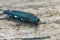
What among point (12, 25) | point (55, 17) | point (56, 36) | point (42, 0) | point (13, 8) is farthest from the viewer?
point (42, 0)

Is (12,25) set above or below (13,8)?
below

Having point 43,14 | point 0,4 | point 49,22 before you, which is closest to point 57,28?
point 49,22

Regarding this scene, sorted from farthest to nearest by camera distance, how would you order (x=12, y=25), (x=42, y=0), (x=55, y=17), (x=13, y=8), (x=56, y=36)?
(x=42, y=0)
(x=13, y=8)
(x=55, y=17)
(x=12, y=25)
(x=56, y=36)

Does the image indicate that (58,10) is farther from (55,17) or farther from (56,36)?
(56,36)

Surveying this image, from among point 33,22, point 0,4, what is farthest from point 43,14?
point 0,4

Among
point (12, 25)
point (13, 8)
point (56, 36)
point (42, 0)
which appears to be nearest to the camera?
point (56, 36)

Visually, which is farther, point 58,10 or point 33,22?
point 58,10

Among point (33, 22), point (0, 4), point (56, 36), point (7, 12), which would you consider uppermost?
point (0, 4)

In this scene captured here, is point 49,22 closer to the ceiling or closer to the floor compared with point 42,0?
closer to the floor

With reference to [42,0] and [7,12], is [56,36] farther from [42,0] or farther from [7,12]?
[42,0]
